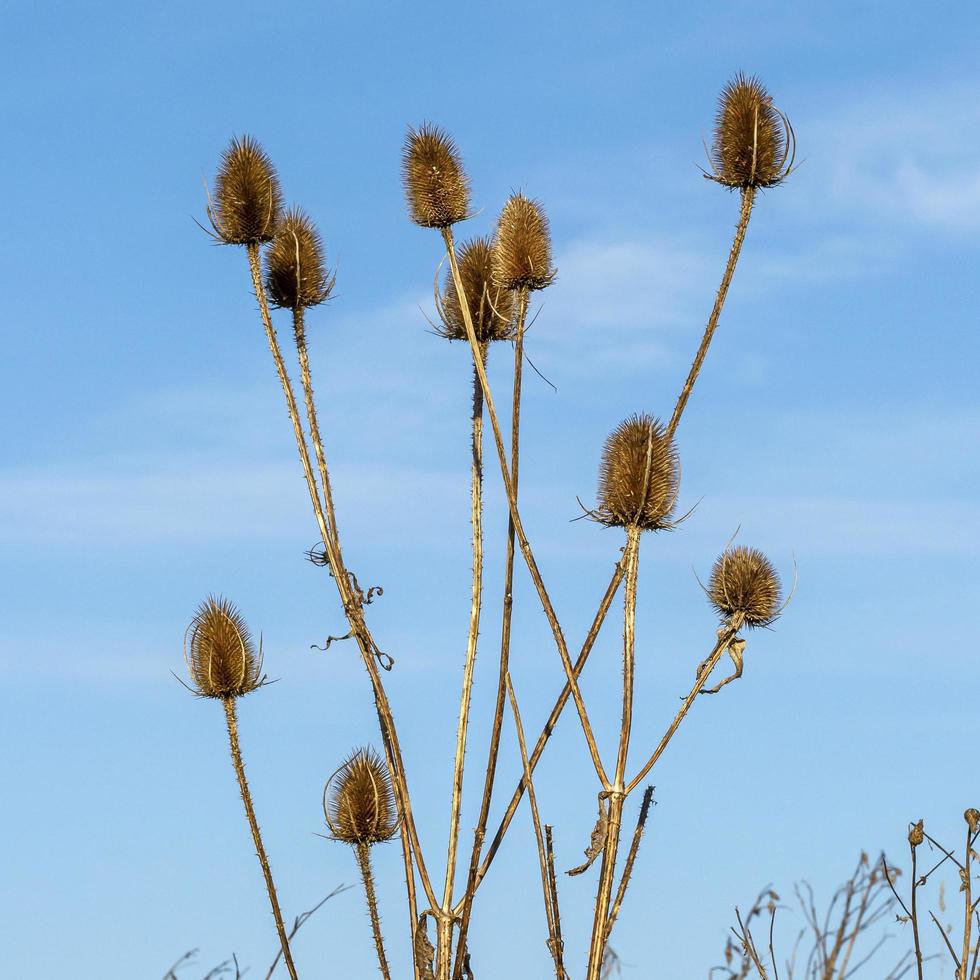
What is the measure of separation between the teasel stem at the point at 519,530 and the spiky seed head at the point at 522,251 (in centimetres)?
28

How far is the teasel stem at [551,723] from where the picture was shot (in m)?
8.98

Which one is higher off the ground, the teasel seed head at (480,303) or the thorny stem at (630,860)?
the teasel seed head at (480,303)

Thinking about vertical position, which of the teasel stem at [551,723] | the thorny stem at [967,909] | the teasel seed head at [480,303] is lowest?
the thorny stem at [967,909]

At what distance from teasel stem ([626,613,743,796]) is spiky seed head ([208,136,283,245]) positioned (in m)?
3.89

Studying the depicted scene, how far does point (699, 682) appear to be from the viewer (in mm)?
8828

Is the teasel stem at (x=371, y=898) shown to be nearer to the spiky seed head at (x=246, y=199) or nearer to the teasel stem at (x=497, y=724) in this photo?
the teasel stem at (x=497, y=724)

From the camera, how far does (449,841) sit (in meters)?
9.12

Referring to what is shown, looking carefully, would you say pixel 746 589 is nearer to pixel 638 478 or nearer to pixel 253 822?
pixel 638 478

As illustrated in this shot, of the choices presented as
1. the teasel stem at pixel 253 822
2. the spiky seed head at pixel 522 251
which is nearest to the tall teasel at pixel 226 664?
the teasel stem at pixel 253 822

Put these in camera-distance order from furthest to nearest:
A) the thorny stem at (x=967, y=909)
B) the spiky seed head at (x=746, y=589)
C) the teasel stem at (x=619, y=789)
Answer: the spiky seed head at (x=746, y=589)
the teasel stem at (x=619, y=789)
the thorny stem at (x=967, y=909)

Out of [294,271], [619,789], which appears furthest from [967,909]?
[294,271]

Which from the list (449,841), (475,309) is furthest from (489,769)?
(475,309)

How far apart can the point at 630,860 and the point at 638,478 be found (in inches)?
84.9

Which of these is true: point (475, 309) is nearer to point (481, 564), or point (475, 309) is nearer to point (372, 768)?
point (481, 564)
